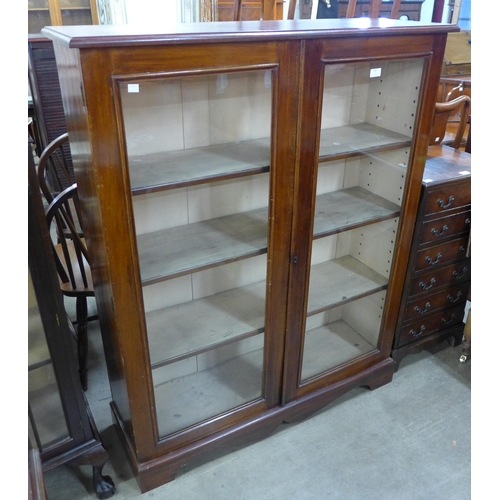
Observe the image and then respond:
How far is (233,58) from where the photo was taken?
3.63 feet

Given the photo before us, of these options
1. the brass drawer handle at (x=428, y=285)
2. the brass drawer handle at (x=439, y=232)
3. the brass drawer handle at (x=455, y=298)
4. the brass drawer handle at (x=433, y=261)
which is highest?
the brass drawer handle at (x=439, y=232)

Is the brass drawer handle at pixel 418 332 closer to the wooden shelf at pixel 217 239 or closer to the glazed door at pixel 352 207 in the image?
the glazed door at pixel 352 207

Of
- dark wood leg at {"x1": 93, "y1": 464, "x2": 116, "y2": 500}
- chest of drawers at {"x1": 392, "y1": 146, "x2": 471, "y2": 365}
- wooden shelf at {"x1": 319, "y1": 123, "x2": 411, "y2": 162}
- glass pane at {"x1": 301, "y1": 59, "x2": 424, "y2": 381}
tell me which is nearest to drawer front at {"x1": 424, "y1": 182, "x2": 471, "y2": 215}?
chest of drawers at {"x1": 392, "y1": 146, "x2": 471, "y2": 365}

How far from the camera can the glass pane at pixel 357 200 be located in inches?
57.5

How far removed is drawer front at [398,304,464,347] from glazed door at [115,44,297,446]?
652 mm

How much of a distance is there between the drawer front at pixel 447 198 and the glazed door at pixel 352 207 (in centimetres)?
15

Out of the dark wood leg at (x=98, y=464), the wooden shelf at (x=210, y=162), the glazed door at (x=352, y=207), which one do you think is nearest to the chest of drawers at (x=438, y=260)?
the glazed door at (x=352, y=207)

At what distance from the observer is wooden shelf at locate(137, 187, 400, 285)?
1.34 m

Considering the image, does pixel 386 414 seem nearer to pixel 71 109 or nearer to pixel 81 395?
pixel 81 395

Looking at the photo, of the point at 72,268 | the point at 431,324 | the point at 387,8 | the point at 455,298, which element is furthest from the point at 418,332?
the point at 387,8

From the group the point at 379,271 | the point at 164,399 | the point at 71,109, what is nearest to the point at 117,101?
the point at 71,109

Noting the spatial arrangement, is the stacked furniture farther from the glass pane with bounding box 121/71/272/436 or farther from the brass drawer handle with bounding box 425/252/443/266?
the brass drawer handle with bounding box 425/252/443/266

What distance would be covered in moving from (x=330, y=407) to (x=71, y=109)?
148 centimetres

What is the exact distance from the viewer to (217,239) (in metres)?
1.47
